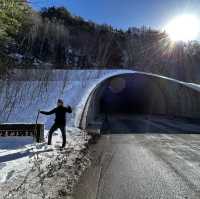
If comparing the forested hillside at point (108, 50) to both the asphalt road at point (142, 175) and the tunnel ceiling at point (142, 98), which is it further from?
the asphalt road at point (142, 175)

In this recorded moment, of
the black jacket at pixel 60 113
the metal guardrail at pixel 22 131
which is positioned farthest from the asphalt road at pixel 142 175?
the metal guardrail at pixel 22 131

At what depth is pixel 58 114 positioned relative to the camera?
11.0m

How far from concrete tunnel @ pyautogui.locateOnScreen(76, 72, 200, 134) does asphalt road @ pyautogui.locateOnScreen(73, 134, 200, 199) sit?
8.68 meters

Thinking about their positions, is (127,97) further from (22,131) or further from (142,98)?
(22,131)

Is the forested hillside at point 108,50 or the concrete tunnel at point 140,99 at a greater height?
the forested hillside at point 108,50

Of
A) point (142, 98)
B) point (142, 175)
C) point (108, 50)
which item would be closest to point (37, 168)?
point (142, 175)

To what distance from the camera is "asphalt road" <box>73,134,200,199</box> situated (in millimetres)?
5852

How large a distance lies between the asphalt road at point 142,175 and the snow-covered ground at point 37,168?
316 mm

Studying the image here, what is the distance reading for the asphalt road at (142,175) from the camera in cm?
585

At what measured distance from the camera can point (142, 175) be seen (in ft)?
24.0

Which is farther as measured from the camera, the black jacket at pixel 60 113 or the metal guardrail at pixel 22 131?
the black jacket at pixel 60 113

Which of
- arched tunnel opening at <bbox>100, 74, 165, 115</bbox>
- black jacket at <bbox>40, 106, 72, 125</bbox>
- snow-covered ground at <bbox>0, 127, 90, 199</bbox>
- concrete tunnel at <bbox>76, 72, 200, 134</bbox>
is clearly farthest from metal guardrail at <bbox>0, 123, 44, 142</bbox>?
arched tunnel opening at <bbox>100, 74, 165, 115</bbox>

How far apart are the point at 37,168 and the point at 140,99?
37782 millimetres

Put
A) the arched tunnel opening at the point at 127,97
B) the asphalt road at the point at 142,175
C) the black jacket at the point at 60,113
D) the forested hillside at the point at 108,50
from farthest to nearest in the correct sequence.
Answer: the forested hillside at the point at 108,50 → the arched tunnel opening at the point at 127,97 → the black jacket at the point at 60,113 → the asphalt road at the point at 142,175
